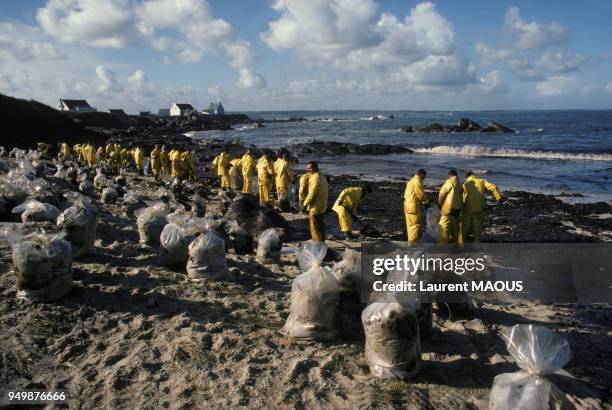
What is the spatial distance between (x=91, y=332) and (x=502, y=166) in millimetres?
22142

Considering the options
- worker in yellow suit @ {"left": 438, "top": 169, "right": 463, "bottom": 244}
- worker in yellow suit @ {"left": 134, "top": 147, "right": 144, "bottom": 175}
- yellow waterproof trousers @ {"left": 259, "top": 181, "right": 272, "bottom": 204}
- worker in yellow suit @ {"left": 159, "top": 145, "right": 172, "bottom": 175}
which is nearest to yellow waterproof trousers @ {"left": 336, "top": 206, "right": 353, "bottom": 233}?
worker in yellow suit @ {"left": 438, "top": 169, "right": 463, "bottom": 244}

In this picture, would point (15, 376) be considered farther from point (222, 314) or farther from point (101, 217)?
point (101, 217)

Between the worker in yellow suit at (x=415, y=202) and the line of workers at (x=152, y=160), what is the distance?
9.61 metres

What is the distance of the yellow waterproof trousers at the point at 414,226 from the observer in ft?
23.0

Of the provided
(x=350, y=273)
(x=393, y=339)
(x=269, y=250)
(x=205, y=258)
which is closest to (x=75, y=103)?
(x=269, y=250)

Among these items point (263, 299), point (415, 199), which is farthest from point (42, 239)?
point (415, 199)

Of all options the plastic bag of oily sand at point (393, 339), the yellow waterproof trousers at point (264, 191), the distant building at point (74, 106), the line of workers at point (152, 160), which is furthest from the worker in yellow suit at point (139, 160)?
the distant building at point (74, 106)

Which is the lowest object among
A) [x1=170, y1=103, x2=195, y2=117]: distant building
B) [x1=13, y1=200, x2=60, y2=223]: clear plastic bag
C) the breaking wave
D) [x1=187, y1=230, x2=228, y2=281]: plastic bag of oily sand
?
the breaking wave

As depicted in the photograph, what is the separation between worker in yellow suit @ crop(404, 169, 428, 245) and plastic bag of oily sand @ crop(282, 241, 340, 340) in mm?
A: 3476

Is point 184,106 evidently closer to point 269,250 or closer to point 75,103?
point 75,103

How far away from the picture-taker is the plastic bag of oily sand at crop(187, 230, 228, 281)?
5.04m

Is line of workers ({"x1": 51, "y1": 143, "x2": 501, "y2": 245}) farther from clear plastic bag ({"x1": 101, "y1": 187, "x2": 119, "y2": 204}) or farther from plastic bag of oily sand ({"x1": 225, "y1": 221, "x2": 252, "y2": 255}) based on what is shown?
clear plastic bag ({"x1": 101, "y1": 187, "x2": 119, "y2": 204})

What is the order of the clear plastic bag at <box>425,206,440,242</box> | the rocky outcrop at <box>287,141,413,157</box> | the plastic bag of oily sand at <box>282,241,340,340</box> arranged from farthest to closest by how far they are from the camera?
the rocky outcrop at <box>287,141,413,157</box>
the clear plastic bag at <box>425,206,440,242</box>
the plastic bag of oily sand at <box>282,241,340,340</box>

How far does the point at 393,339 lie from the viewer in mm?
3189
